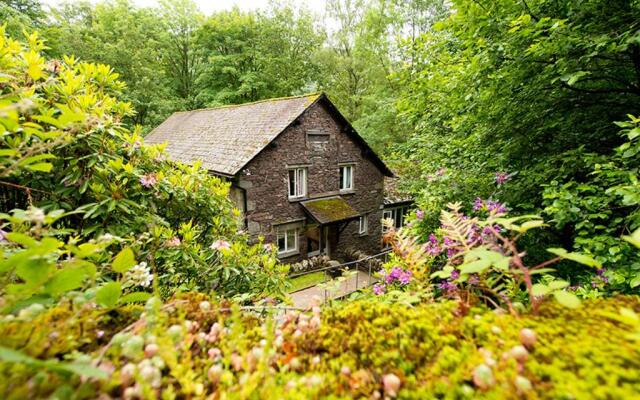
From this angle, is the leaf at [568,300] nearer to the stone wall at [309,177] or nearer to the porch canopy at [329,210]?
the stone wall at [309,177]

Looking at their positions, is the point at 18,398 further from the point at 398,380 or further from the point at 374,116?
the point at 374,116

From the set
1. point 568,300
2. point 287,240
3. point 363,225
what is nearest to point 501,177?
point 568,300

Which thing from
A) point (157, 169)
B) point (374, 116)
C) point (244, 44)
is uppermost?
point (244, 44)

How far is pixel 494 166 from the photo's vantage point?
5.25 m

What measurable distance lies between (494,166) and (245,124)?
10761mm

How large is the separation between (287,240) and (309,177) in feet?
9.39

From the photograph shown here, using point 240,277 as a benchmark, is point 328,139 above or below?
above

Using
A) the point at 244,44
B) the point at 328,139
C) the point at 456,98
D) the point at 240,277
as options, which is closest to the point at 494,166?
the point at 456,98

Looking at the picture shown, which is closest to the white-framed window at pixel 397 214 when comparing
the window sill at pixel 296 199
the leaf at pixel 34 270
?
the window sill at pixel 296 199

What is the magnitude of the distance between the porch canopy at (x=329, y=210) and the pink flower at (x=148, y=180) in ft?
28.9

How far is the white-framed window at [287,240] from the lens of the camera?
40.4ft

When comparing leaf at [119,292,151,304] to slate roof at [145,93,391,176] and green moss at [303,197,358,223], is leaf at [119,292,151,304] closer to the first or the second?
slate roof at [145,93,391,176]

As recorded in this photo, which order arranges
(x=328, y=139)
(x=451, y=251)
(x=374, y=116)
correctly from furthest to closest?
(x=374, y=116), (x=328, y=139), (x=451, y=251)

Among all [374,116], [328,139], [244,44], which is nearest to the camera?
[328,139]
